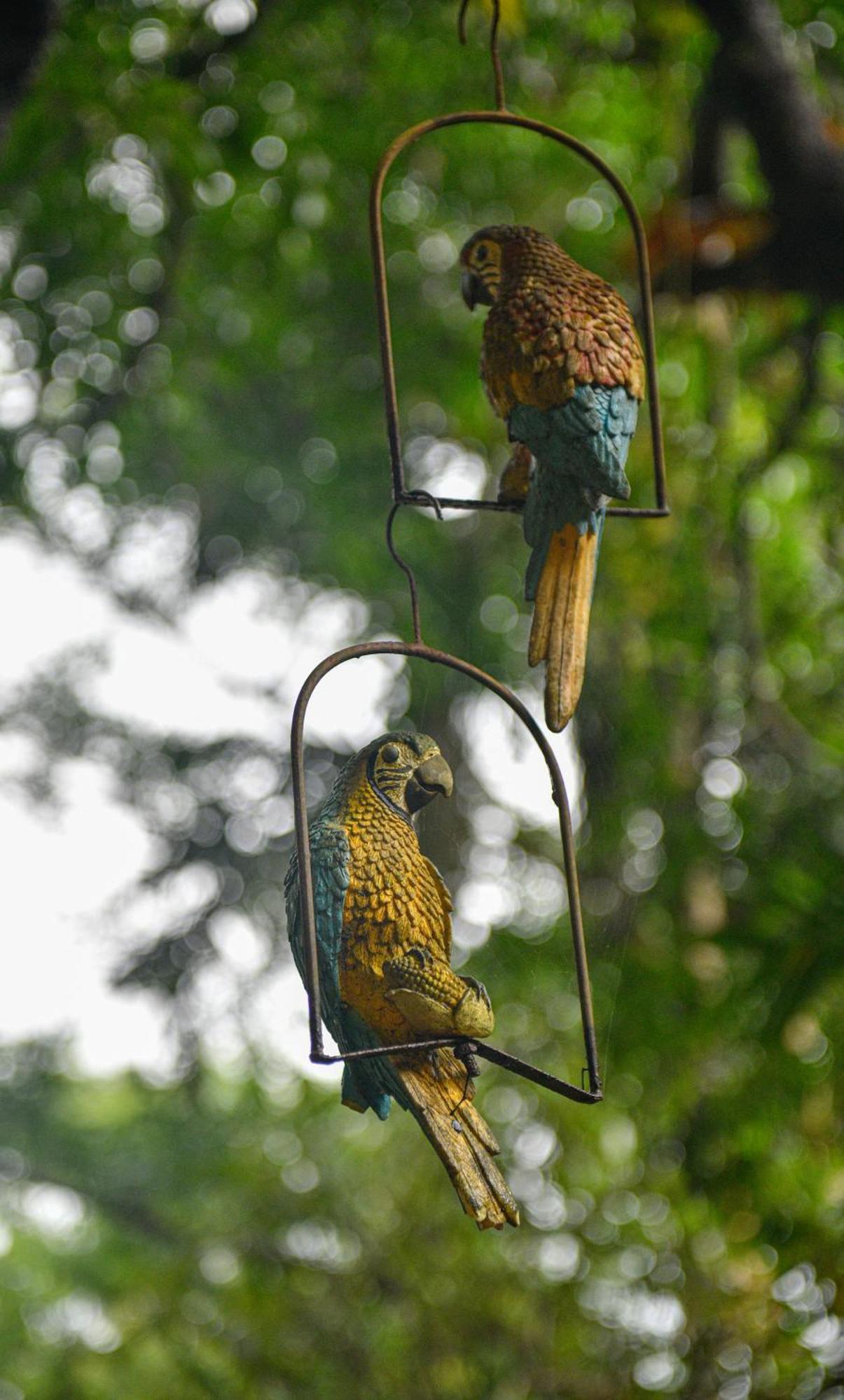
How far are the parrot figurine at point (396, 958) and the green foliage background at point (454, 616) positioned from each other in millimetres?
1016

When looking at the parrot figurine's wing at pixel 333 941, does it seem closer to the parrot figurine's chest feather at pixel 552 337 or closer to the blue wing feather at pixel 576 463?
the blue wing feather at pixel 576 463

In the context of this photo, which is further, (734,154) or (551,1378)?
(734,154)

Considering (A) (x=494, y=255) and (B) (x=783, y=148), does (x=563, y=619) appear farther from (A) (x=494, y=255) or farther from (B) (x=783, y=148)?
(B) (x=783, y=148)

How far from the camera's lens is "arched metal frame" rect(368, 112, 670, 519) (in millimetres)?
884

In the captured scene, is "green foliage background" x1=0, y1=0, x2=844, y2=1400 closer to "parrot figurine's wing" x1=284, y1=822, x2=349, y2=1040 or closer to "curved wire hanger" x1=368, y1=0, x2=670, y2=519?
"curved wire hanger" x1=368, y1=0, x2=670, y2=519

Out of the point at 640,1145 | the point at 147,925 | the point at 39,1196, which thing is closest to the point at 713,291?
the point at 640,1145

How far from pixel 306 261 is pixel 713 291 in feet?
2.93

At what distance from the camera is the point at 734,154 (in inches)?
128

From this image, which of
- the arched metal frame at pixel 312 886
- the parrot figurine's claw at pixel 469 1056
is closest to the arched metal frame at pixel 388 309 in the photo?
the arched metal frame at pixel 312 886

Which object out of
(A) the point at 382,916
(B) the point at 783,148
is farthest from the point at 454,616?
(A) the point at 382,916

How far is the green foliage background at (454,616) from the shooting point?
7.56 feet

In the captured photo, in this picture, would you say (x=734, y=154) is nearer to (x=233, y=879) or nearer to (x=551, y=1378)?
(x=233, y=879)

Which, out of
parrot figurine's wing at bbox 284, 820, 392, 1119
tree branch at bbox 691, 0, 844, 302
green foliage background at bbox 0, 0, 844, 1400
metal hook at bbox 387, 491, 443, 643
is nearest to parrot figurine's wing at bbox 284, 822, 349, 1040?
parrot figurine's wing at bbox 284, 820, 392, 1119

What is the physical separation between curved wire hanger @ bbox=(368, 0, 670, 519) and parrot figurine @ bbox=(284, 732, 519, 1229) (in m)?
0.18
